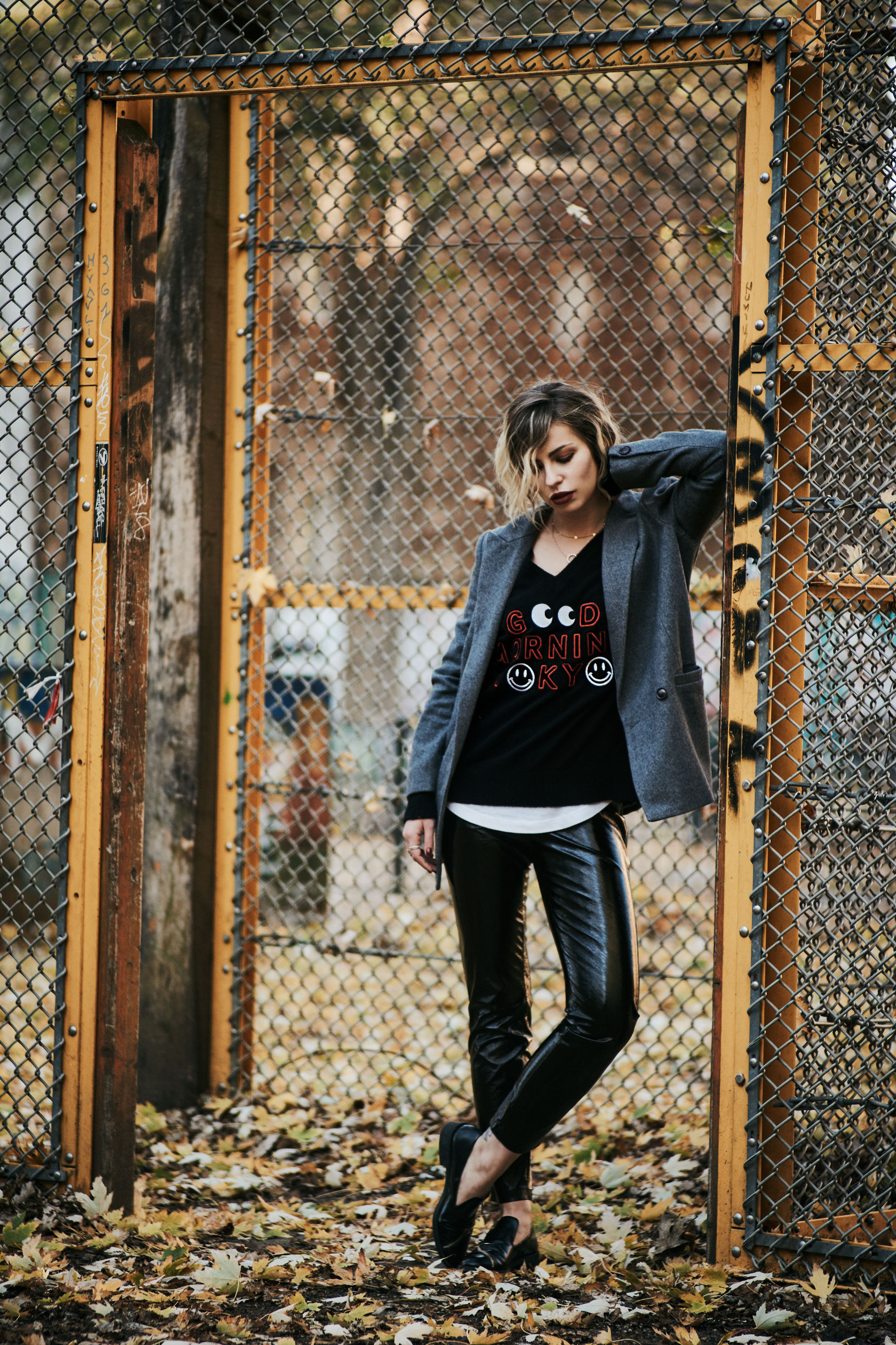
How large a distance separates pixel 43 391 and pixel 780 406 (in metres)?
6.51

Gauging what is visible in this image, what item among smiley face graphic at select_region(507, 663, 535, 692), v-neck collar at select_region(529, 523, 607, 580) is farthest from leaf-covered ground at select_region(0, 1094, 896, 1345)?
v-neck collar at select_region(529, 523, 607, 580)

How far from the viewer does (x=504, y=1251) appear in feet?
10.1

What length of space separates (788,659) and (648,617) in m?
0.44

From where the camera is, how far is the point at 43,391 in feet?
26.3

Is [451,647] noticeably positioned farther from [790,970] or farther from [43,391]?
[43,391]

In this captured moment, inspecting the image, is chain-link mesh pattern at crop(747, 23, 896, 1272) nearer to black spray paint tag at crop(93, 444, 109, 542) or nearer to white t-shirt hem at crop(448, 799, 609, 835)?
white t-shirt hem at crop(448, 799, 609, 835)

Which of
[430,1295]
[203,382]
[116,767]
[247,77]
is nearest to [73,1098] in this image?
[116,767]

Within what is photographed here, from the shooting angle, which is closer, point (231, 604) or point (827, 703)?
point (827, 703)

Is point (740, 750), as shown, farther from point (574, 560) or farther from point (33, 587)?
point (33, 587)

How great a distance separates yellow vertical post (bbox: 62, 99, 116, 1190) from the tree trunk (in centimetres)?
101

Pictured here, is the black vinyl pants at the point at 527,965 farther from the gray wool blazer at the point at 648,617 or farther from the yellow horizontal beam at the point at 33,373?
the yellow horizontal beam at the point at 33,373

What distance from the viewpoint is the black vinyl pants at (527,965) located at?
2.85 m

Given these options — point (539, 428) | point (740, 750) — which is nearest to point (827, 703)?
point (740, 750)

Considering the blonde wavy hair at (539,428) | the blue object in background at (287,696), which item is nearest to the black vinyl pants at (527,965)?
the blonde wavy hair at (539,428)
